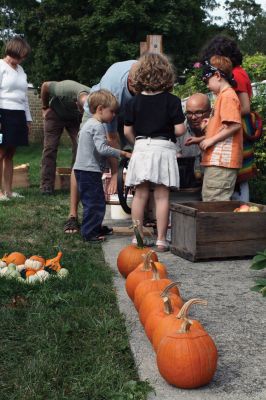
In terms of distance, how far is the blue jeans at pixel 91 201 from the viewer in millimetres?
5277

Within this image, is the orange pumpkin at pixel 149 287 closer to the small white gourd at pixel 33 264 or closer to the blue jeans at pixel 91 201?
the small white gourd at pixel 33 264

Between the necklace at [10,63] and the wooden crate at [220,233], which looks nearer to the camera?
Answer: the wooden crate at [220,233]

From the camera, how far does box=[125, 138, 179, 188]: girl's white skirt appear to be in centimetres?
468

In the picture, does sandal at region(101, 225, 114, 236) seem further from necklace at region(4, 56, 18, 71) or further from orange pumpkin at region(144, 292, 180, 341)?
necklace at region(4, 56, 18, 71)

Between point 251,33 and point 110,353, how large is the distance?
5503 cm

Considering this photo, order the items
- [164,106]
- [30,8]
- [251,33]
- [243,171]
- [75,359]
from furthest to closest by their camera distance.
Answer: [251,33] < [30,8] < [243,171] < [164,106] < [75,359]

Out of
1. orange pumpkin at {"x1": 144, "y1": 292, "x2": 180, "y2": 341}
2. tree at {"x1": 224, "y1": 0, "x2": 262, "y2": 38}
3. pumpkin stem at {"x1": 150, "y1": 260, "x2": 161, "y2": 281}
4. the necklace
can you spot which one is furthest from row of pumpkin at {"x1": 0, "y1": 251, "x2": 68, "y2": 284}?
tree at {"x1": 224, "y1": 0, "x2": 262, "y2": 38}

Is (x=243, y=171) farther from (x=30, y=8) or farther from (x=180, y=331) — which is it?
(x=30, y=8)

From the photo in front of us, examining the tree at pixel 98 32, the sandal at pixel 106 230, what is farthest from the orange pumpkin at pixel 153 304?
the tree at pixel 98 32

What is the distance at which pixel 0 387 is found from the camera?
2.35 m

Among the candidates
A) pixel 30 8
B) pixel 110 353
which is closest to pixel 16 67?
pixel 110 353

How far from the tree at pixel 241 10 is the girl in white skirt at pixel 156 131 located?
43678 millimetres

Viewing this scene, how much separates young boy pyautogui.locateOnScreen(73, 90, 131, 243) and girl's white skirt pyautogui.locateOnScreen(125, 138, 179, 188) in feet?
1.50

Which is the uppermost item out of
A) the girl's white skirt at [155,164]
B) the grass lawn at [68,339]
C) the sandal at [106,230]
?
the girl's white skirt at [155,164]
